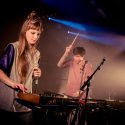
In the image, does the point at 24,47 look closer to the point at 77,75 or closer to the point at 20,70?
the point at 20,70

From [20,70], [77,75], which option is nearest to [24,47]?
[20,70]

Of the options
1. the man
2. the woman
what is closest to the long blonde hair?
Result: the woman

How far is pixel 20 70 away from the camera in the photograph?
10.3 feet

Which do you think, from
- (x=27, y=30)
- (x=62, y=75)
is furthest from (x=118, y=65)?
(x=27, y=30)

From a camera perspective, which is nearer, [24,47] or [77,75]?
[24,47]

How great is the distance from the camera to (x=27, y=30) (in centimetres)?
331

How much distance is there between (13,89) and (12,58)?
37 cm

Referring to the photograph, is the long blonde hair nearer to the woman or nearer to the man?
the woman

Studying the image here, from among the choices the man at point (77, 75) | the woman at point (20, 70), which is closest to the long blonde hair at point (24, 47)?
the woman at point (20, 70)

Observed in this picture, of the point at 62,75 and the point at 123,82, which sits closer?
the point at 62,75

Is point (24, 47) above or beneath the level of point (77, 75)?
above

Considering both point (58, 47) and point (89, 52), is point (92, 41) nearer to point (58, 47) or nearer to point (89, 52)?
point (89, 52)

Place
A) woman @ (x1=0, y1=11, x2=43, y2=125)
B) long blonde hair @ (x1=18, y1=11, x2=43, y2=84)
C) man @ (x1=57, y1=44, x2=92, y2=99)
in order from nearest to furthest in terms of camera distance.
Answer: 1. woman @ (x1=0, y1=11, x2=43, y2=125)
2. long blonde hair @ (x1=18, y1=11, x2=43, y2=84)
3. man @ (x1=57, y1=44, x2=92, y2=99)

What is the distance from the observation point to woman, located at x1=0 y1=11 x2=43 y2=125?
2979mm
